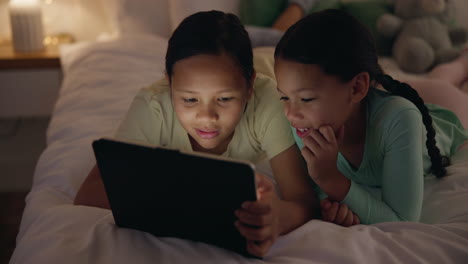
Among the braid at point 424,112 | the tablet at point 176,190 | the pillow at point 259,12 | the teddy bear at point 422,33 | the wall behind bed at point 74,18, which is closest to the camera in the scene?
the tablet at point 176,190

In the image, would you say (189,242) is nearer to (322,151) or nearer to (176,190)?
(176,190)

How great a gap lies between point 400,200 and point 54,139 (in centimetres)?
101

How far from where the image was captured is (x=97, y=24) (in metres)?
2.50

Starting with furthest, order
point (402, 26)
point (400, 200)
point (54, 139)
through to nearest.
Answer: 1. point (402, 26)
2. point (54, 139)
3. point (400, 200)

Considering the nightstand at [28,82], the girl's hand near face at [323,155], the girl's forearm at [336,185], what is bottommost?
the nightstand at [28,82]

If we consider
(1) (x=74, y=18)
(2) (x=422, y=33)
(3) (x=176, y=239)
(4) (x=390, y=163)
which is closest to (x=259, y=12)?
(2) (x=422, y=33)

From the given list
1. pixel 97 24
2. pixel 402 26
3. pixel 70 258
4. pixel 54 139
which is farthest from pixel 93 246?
pixel 97 24

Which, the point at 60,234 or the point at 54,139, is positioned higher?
the point at 60,234

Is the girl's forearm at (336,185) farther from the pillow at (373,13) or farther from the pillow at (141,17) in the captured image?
the pillow at (141,17)

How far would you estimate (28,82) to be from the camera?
2.21m

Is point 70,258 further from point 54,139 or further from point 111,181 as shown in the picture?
point 54,139

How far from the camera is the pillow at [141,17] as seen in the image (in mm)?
2186

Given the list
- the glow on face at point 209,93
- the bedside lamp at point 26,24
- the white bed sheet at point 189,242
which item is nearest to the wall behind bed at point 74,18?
the bedside lamp at point 26,24

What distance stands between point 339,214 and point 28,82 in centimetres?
173
